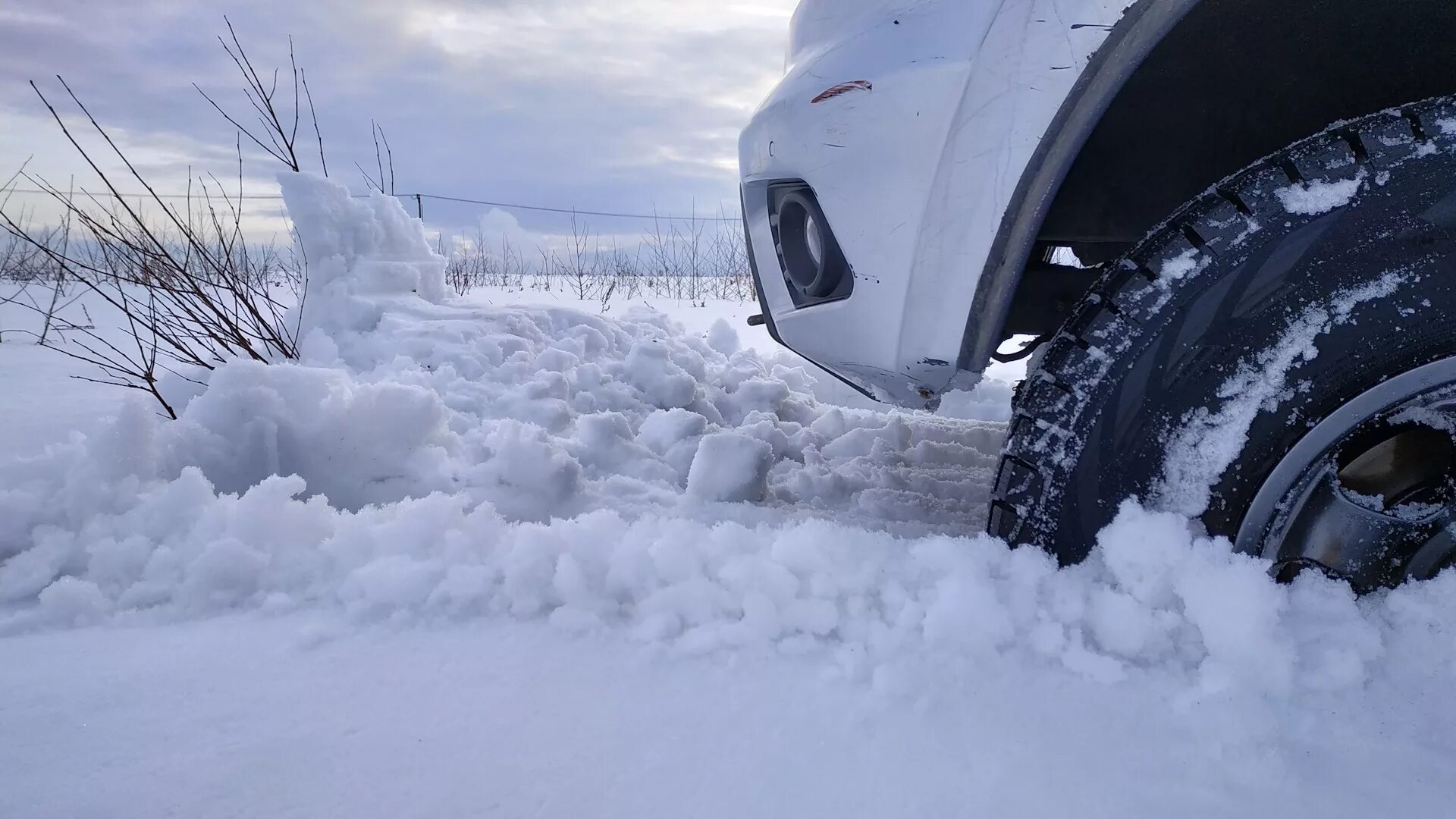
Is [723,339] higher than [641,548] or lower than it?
higher

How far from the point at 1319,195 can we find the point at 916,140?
60 cm

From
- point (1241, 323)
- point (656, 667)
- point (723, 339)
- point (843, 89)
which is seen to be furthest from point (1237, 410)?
point (723, 339)

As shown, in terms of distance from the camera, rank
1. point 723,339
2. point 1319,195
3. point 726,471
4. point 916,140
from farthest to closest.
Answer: point 723,339
point 726,471
point 916,140
point 1319,195

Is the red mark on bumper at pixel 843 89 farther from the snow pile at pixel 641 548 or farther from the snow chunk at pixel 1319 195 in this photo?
the snow pile at pixel 641 548

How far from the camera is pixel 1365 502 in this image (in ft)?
3.82

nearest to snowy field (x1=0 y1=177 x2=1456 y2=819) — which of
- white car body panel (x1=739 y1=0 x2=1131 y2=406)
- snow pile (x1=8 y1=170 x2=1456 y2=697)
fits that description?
snow pile (x1=8 y1=170 x2=1456 y2=697)

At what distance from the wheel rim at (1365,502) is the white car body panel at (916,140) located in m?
0.55

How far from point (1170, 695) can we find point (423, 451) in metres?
1.91

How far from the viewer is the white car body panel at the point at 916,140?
124 centimetres

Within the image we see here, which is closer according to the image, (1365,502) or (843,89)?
(1365,502)

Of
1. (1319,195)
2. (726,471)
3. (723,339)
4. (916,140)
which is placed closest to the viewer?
(1319,195)

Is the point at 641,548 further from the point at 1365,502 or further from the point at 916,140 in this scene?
the point at 1365,502

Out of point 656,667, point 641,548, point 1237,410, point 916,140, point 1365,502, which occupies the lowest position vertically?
point 656,667

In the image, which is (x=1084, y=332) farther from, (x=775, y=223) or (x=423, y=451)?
(x=423, y=451)
